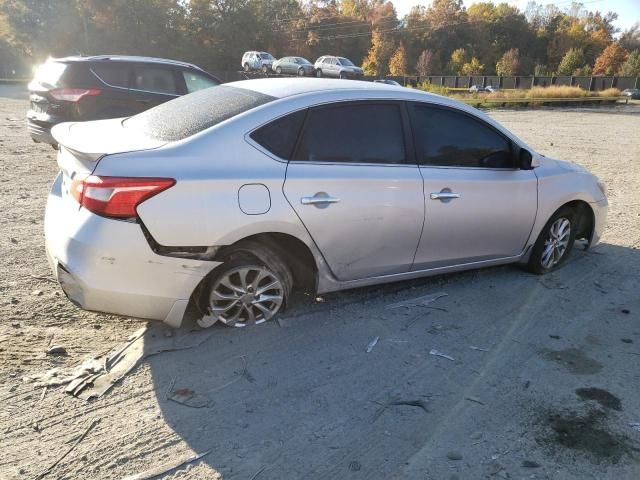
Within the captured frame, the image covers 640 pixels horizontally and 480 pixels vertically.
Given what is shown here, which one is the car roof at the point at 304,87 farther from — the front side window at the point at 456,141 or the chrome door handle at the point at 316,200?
the chrome door handle at the point at 316,200

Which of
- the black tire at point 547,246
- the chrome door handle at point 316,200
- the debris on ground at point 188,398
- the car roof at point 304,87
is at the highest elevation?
the car roof at point 304,87

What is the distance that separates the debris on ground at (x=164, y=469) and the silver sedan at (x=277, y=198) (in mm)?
1004

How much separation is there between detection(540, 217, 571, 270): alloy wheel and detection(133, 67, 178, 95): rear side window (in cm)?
671

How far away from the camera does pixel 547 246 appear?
4.95 metres

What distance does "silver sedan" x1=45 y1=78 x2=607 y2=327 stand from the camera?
3.09m

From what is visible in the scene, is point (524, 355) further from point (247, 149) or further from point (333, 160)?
point (247, 149)

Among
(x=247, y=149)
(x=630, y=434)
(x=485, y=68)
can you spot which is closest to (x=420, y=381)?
(x=630, y=434)

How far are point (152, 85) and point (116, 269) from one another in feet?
22.0

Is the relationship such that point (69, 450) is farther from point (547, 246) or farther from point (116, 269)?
point (547, 246)

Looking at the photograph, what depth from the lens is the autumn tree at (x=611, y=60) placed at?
72.5 meters

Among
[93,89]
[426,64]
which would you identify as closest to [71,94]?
[93,89]

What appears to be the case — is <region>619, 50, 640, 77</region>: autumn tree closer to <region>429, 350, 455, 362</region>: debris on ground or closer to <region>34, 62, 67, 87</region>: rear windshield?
<region>34, 62, 67, 87</region>: rear windshield

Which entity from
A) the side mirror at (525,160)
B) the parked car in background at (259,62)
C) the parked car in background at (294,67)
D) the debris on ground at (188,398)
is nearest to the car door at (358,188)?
the side mirror at (525,160)

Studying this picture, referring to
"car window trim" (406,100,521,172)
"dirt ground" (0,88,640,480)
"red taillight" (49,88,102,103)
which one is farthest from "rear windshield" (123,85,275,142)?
"red taillight" (49,88,102,103)
